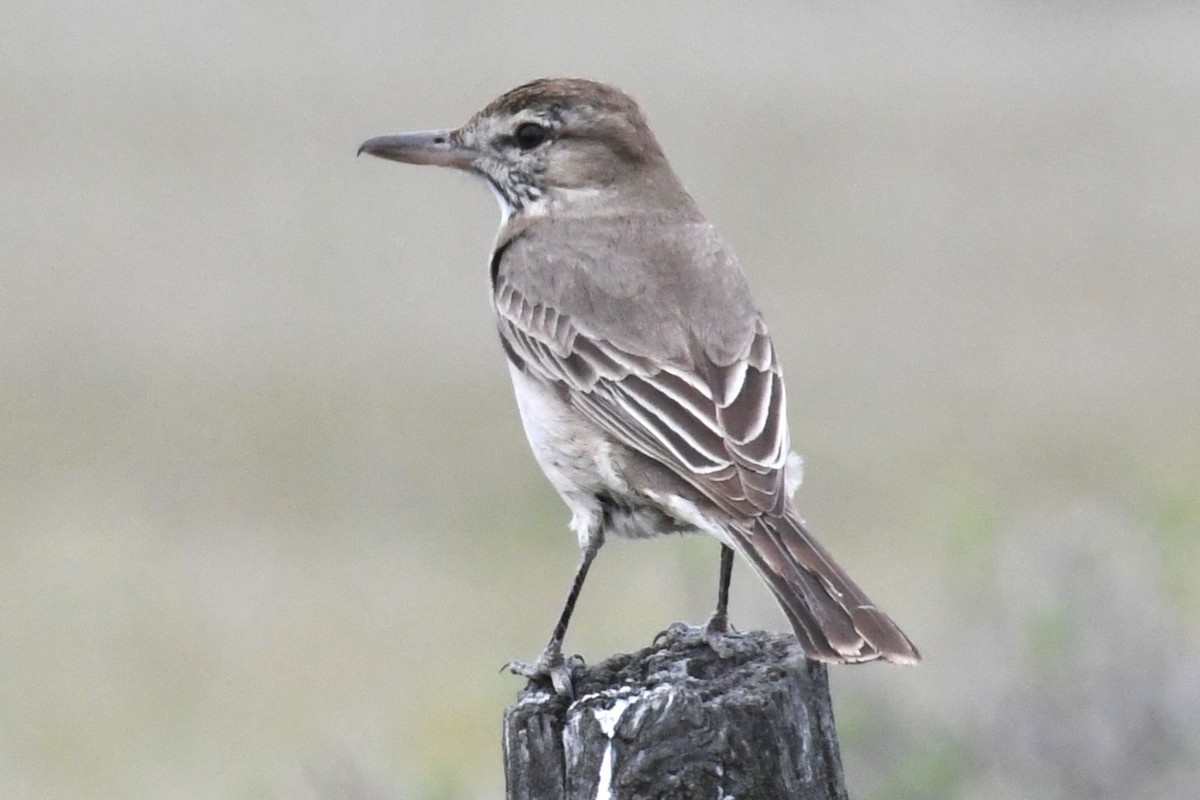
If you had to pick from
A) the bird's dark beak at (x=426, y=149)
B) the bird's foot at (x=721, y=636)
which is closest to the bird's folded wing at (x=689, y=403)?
the bird's foot at (x=721, y=636)

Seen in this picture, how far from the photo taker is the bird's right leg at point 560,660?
5570mm

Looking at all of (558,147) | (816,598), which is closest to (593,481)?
(816,598)

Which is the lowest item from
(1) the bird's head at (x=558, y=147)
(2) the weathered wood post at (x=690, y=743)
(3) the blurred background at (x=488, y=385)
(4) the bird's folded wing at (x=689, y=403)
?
(3) the blurred background at (x=488, y=385)

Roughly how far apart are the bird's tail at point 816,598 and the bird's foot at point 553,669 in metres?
0.54

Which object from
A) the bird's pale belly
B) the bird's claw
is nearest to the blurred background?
the bird's pale belly

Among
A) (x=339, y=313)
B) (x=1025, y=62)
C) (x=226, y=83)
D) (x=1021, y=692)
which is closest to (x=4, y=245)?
(x=339, y=313)

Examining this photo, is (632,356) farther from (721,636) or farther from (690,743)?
(690,743)

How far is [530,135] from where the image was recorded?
782 centimetres

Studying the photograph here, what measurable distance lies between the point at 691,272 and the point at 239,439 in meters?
10.4

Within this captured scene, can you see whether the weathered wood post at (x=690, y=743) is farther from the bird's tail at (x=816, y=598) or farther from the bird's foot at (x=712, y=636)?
the bird's foot at (x=712, y=636)

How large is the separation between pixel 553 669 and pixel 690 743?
1.04 meters

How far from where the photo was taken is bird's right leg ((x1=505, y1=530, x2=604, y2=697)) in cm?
557

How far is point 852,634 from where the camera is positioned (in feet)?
17.6

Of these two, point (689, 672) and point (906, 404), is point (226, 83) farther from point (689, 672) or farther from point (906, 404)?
point (689, 672)
